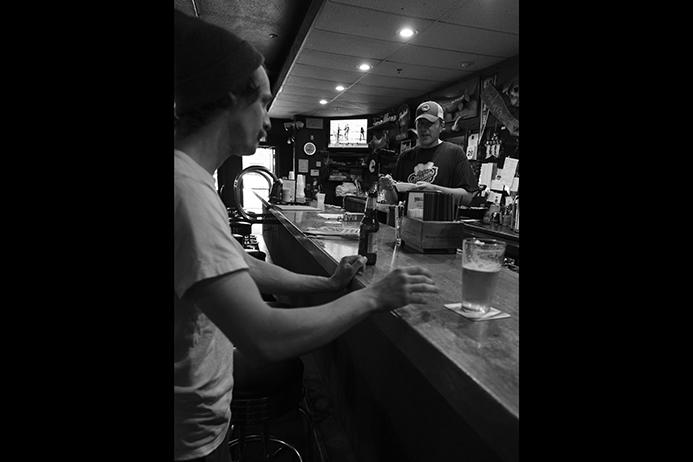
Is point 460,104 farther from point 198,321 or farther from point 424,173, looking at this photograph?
point 198,321

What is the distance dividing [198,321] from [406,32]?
3889 millimetres

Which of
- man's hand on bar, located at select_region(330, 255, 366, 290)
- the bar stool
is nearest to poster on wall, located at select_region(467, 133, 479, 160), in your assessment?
man's hand on bar, located at select_region(330, 255, 366, 290)

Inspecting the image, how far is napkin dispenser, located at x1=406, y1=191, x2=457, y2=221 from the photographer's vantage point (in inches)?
66.1

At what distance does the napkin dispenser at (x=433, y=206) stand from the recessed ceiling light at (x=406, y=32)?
276 cm

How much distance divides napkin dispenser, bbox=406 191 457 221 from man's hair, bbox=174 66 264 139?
37.1 inches

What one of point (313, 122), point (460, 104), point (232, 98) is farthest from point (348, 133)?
point (232, 98)

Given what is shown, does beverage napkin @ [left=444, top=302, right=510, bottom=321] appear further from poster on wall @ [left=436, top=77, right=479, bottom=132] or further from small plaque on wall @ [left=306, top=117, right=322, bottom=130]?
small plaque on wall @ [left=306, top=117, right=322, bottom=130]
